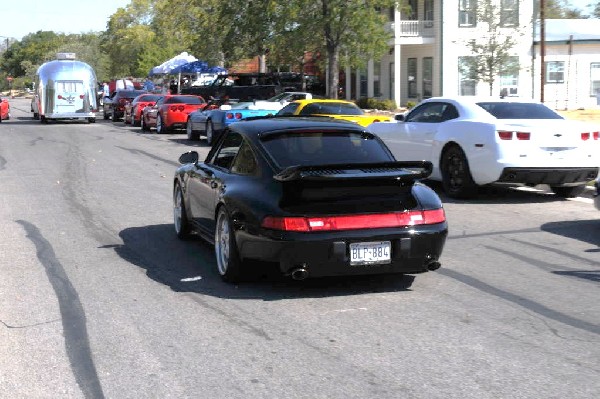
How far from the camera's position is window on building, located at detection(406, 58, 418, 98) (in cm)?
4425

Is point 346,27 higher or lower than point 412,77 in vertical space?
higher

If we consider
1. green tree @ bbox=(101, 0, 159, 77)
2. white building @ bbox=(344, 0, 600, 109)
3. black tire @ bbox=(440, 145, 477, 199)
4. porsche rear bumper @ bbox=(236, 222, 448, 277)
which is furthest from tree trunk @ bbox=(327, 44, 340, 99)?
green tree @ bbox=(101, 0, 159, 77)

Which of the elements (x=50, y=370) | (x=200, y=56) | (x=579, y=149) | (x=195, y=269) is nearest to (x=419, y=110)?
(x=579, y=149)

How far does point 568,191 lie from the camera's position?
1341cm

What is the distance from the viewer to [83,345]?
604 centimetres

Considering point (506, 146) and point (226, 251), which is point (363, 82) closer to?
point (506, 146)

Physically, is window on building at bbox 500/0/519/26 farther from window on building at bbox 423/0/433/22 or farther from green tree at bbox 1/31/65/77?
green tree at bbox 1/31/65/77

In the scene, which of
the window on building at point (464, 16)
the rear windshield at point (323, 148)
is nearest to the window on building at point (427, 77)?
the window on building at point (464, 16)

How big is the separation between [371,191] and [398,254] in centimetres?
57

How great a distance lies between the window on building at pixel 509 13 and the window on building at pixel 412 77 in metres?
6.34

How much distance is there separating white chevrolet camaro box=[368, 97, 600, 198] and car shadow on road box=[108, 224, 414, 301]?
15.8 feet

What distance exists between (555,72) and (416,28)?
23.3 ft

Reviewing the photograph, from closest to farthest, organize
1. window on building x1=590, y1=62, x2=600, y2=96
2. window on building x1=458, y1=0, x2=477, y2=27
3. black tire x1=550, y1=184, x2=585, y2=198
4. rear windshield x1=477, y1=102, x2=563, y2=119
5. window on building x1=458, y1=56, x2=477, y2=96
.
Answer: rear windshield x1=477, y1=102, x2=563, y2=119 < black tire x1=550, y1=184, x2=585, y2=198 < window on building x1=458, y1=56, x2=477, y2=96 < window on building x1=458, y1=0, x2=477, y2=27 < window on building x1=590, y1=62, x2=600, y2=96

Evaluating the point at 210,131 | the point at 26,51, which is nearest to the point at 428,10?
the point at 210,131
